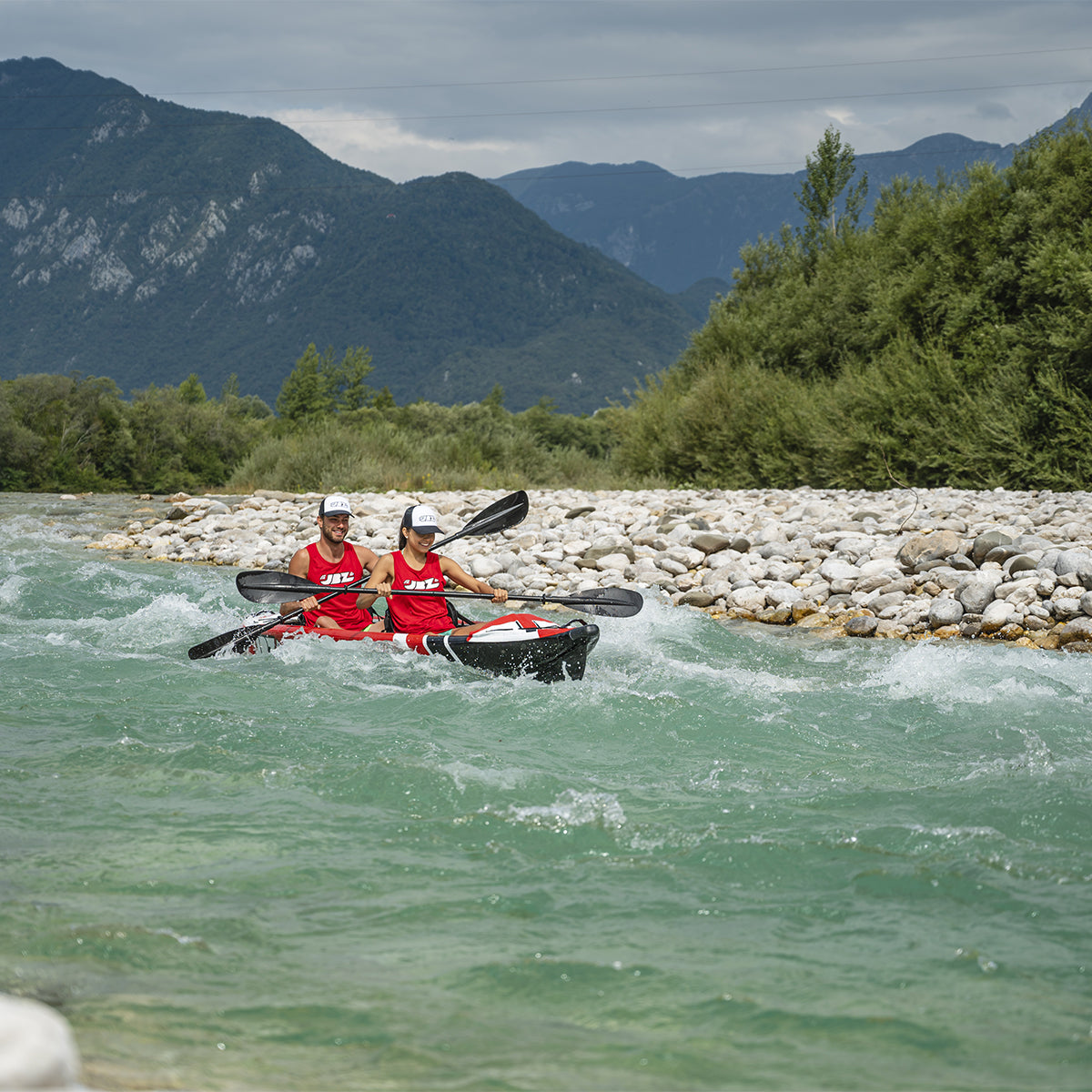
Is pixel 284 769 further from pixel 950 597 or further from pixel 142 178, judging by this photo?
pixel 142 178

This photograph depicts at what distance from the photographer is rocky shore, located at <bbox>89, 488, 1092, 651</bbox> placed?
8195 millimetres

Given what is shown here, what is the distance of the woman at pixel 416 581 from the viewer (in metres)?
6.99

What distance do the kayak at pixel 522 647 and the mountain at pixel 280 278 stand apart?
406ft

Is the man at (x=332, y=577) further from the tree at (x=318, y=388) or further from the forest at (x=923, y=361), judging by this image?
the tree at (x=318, y=388)

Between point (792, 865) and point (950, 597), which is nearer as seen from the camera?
point (792, 865)

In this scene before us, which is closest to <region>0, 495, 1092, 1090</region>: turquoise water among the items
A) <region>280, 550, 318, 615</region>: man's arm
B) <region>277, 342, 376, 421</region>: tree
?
<region>280, 550, 318, 615</region>: man's arm

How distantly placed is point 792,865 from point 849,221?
73.0 feet

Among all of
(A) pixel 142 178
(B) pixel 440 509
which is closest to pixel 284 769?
(B) pixel 440 509

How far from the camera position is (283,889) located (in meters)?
3.41

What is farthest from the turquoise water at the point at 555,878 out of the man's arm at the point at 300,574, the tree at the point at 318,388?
the tree at the point at 318,388

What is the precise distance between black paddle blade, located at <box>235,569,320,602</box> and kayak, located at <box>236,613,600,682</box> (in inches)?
41.0

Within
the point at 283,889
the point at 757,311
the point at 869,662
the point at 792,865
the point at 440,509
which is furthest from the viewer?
the point at 757,311

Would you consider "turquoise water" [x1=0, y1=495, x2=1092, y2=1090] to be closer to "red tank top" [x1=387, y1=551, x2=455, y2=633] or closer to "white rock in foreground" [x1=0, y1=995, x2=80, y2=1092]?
"red tank top" [x1=387, y1=551, x2=455, y2=633]

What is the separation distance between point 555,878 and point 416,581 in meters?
3.76
